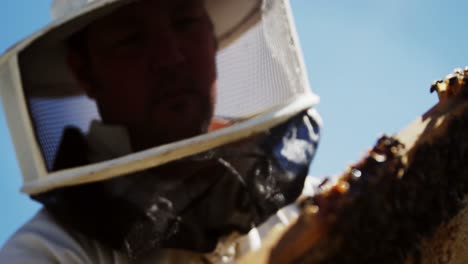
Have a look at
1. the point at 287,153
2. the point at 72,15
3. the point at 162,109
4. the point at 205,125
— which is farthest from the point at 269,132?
the point at 72,15

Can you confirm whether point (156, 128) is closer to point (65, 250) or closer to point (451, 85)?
point (65, 250)

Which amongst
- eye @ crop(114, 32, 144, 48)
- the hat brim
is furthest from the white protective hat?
eye @ crop(114, 32, 144, 48)

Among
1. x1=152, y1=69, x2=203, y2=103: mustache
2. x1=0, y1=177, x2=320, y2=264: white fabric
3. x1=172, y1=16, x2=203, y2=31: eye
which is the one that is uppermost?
x1=172, y1=16, x2=203, y2=31: eye

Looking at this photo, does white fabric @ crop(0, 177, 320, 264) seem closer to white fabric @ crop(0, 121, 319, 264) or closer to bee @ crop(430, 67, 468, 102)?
→ white fabric @ crop(0, 121, 319, 264)

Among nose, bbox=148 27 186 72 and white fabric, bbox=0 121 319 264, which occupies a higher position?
nose, bbox=148 27 186 72

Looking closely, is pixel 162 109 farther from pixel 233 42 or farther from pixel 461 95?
pixel 461 95

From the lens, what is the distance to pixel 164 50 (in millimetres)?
1883

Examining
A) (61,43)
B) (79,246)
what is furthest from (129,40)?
(79,246)

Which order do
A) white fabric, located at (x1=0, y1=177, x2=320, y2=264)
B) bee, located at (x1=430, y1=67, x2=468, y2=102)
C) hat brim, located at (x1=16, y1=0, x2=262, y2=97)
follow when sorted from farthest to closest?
hat brim, located at (x1=16, y1=0, x2=262, y2=97) < white fabric, located at (x1=0, y1=177, x2=320, y2=264) < bee, located at (x1=430, y1=67, x2=468, y2=102)

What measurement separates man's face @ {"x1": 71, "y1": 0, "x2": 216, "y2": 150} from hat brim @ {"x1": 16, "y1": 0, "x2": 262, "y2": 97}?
0.23 feet

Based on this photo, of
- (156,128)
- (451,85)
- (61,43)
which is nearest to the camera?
(451,85)

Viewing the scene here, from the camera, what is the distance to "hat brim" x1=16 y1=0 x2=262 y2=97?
1802 millimetres

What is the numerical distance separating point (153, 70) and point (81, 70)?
0.27 meters

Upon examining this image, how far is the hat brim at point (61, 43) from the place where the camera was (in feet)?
5.91
